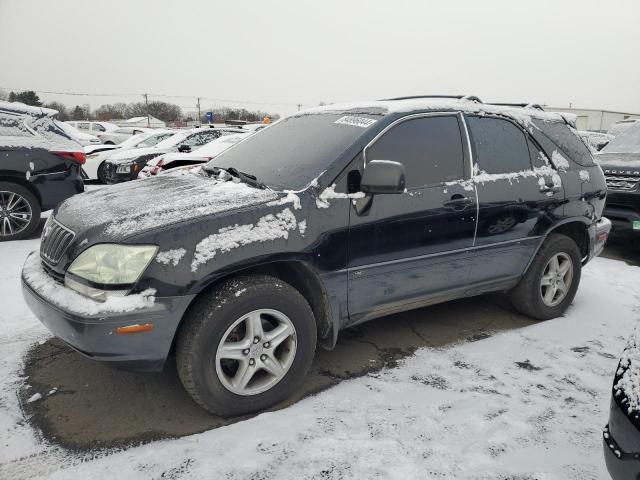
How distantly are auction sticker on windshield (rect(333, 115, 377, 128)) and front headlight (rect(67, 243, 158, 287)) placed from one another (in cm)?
155

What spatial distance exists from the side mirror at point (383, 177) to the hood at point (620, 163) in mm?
4930

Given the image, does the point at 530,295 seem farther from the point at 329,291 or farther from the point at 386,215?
the point at 329,291

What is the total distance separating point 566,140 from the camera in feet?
13.3

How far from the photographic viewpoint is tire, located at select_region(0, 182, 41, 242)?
6.02 metres

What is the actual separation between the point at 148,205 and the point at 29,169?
4.36 meters

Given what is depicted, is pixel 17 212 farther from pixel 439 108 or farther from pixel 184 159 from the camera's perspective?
pixel 439 108

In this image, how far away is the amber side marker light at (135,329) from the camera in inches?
89.2

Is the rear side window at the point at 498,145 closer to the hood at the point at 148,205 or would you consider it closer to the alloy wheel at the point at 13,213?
the hood at the point at 148,205

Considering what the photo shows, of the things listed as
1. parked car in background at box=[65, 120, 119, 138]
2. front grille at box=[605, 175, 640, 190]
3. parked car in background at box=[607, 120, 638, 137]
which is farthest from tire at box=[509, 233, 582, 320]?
parked car in background at box=[65, 120, 119, 138]

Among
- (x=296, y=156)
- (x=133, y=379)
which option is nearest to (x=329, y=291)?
(x=296, y=156)

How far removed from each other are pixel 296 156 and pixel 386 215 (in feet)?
2.37

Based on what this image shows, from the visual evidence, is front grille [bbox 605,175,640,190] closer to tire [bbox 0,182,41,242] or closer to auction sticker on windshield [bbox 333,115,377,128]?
auction sticker on windshield [bbox 333,115,377,128]

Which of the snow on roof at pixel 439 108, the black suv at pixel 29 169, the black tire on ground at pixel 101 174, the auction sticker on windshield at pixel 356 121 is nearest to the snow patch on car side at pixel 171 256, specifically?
the auction sticker on windshield at pixel 356 121

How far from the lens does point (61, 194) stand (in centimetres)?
623
